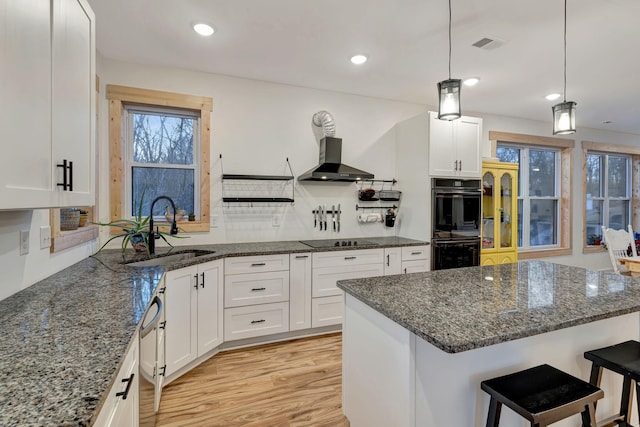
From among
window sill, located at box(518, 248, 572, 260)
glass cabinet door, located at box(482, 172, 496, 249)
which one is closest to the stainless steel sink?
glass cabinet door, located at box(482, 172, 496, 249)

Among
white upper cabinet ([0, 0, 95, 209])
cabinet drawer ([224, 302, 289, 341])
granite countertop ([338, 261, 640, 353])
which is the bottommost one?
cabinet drawer ([224, 302, 289, 341])

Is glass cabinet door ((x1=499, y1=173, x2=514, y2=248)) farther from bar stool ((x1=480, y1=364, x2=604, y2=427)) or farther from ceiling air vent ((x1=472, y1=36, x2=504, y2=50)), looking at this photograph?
bar stool ((x1=480, y1=364, x2=604, y2=427))

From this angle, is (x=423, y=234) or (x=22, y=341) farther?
(x=423, y=234)

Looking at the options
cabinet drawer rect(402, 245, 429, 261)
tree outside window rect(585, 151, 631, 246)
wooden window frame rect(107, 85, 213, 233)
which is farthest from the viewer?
tree outside window rect(585, 151, 631, 246)

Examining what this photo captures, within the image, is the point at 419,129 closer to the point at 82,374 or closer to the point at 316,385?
the point at 316,385

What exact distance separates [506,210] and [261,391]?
3697 mm

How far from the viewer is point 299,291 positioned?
3.12 m

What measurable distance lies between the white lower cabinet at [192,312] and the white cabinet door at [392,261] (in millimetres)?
1695

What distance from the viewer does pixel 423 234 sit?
3709mm

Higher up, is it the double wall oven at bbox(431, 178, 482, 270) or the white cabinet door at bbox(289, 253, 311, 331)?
the double wall oven at bbox(431, 178, 482, 270)

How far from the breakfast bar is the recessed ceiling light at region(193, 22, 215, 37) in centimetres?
219

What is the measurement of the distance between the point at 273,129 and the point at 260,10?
4.65ft

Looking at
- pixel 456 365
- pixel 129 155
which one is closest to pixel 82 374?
pixel 456 365

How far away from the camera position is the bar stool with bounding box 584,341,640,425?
1429mm
